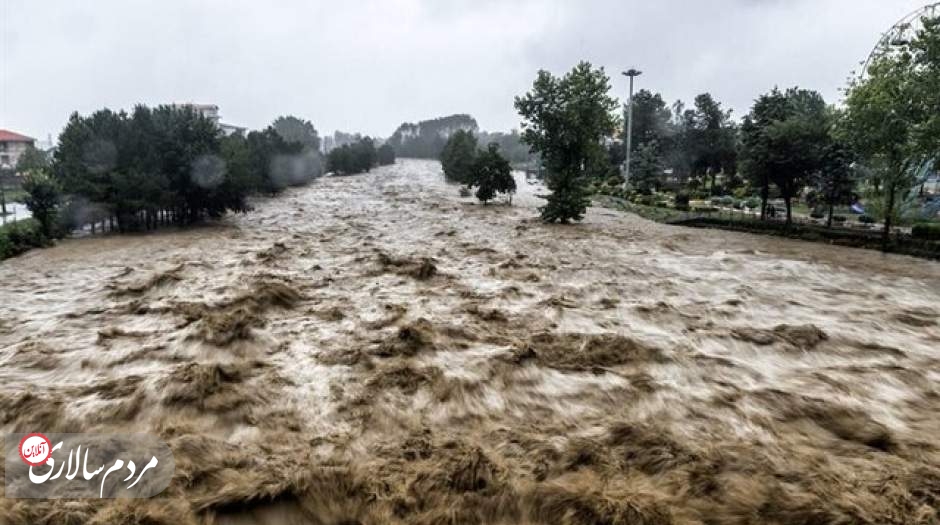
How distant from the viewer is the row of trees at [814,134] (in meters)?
21.6

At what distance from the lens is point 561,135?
3659 cm

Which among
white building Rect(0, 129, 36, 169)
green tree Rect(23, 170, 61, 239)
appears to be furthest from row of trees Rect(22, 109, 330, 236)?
white building Rect(0, 129, 36, 169)

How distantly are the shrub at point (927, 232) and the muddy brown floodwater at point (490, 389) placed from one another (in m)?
7.20

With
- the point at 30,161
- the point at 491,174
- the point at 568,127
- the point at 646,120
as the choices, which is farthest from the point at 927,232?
the point at 30,161

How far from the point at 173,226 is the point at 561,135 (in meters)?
26.2

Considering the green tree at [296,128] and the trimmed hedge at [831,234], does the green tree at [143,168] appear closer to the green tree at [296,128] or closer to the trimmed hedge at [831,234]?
the trimmed hedge at [831,234]

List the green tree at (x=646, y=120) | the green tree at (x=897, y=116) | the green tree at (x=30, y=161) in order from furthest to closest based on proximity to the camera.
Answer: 1. the green tree at (x=646, y=120)
2. the green tree at (x=30, y=161)
3. the green tree at (x=897, y=116)

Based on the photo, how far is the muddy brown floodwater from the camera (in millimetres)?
6781

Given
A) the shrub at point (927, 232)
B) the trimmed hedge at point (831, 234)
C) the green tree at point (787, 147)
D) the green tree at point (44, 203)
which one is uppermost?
the green tree at point (787, 147)

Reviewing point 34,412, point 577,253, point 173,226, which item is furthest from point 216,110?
point 34,412

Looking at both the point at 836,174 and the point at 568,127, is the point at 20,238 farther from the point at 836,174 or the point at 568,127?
the point at 836,174

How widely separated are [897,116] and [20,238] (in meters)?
39.0

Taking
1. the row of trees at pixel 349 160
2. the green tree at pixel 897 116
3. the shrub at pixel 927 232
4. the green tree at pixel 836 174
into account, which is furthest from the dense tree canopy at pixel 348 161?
the shrub at pixel 927 232

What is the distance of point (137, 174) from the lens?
3066 cm
